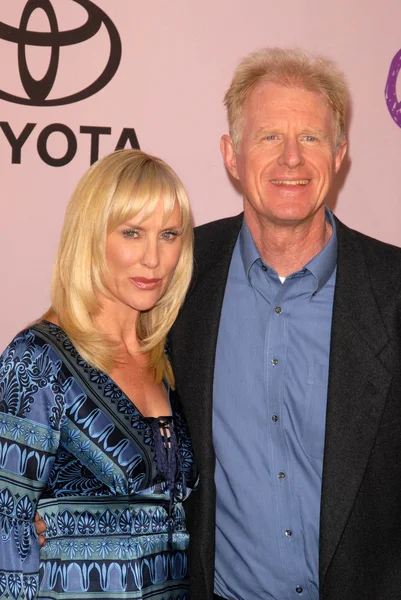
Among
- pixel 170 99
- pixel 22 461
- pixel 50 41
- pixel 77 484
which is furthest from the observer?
pixel 170 99

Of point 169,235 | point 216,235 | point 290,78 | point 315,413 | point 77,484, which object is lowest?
point 77,484

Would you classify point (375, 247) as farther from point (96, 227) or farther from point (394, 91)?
point (394, 91)

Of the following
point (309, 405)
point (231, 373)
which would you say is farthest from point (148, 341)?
point (309, 405)

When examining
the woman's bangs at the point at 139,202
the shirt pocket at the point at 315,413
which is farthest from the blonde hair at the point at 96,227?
the shirt pocket at the point at 315,413

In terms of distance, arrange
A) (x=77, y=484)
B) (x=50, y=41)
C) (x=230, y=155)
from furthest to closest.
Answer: (x=50, y=41), (x=230, y=155), (x=77, y=484)

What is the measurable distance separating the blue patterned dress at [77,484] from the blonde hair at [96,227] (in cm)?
7

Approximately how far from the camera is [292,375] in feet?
7.73

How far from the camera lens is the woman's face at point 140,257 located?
2326 millimetres

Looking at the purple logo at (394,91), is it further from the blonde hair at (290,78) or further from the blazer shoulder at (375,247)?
the blazer shoulder at (375,247)

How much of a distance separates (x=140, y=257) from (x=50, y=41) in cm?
129

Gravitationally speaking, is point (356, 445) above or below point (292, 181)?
below

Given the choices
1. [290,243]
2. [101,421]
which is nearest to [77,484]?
[101,421]

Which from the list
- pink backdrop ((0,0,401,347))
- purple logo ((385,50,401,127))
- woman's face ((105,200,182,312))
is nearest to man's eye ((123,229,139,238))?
woman's face ((105,200,182,312))

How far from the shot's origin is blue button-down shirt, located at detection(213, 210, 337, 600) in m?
2.30
